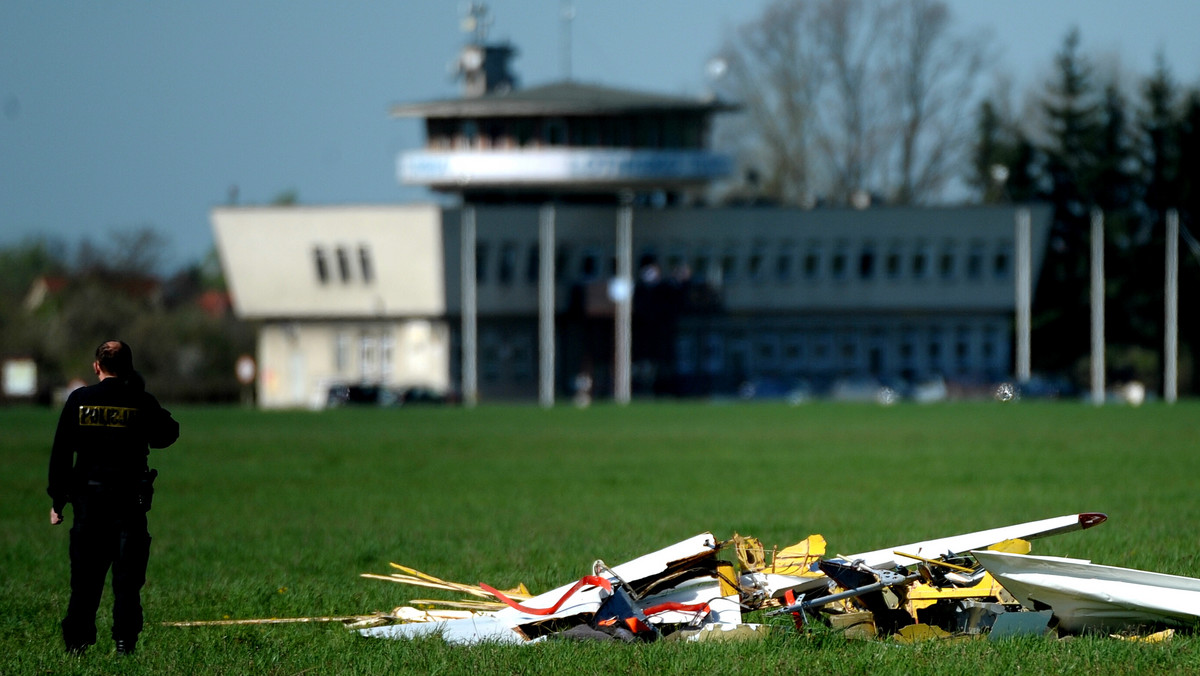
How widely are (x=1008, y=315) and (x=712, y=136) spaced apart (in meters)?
20.2

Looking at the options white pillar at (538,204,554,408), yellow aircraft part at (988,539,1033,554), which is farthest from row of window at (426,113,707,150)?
yellow aircraft part at (988,539,1033,554)

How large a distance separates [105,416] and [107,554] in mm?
815

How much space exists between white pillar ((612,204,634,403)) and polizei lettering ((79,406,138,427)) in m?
68.3

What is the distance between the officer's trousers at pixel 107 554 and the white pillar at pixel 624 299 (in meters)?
68.1

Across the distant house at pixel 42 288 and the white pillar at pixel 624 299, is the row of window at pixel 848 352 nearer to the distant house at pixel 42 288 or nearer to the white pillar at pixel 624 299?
the white pillar at pixel 624 299

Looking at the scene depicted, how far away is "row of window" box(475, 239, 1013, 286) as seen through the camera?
3369 inches

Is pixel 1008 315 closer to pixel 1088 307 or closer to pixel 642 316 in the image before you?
pixel 1088 307

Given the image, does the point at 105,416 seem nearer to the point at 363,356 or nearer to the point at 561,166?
the point at 561,166

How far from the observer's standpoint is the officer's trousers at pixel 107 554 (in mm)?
9789

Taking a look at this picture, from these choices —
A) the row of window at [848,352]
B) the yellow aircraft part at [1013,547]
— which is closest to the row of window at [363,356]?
the row of window at [848,352]

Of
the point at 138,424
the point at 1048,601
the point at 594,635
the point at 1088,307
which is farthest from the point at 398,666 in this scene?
the point at 1088,307

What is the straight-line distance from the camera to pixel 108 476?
9766 millimetres

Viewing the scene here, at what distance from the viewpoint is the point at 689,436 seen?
4256 cm

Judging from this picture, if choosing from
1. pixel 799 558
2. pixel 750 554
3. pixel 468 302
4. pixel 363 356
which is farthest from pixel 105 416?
pixel 363 356
